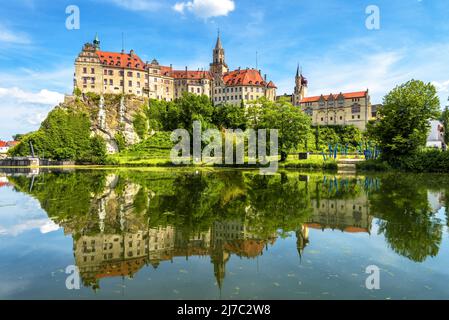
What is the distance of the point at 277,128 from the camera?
5106 cm

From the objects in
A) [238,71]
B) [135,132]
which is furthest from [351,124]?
[135,132]

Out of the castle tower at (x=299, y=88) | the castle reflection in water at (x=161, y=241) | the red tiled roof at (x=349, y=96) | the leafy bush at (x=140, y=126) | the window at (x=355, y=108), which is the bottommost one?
the castle reflection in water at (x=161, y=241)

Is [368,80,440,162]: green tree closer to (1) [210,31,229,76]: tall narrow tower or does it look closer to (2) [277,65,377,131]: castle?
(2) [277,65,377,131]: castle

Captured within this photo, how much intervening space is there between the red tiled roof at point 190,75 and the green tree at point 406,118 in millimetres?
79195

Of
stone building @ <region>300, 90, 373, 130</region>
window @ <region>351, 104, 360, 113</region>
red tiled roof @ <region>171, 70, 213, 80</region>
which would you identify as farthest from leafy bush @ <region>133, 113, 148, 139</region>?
window @ <region>351, 104, 360, 113</region>

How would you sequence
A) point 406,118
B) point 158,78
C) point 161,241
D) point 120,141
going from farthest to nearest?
1. point 158,78
2. point 120,141
3. point 406,118
4. point 161,241

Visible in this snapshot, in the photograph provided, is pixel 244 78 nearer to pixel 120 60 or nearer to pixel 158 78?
pixel 158 78

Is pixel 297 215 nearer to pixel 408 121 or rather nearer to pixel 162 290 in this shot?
pixel 162 290

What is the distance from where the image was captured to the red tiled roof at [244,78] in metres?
112

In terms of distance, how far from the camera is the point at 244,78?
367ft

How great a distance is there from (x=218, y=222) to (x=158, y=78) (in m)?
95.6

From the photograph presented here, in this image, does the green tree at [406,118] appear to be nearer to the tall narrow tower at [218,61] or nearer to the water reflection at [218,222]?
the water reflection at [218,222]

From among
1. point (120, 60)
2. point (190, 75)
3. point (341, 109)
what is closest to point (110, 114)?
point (120, 60)

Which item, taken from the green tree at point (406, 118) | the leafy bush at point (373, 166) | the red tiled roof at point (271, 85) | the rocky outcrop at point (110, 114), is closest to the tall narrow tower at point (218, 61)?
the red tiled roof at point (271, 85)
